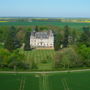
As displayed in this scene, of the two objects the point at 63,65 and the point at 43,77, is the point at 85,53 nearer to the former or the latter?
the point at 63,65

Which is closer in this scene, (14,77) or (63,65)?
(14,77)

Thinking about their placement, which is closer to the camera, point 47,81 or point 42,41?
point 47,81

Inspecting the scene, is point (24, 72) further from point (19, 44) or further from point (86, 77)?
point (19, 44)

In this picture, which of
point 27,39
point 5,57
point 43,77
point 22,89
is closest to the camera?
point 22,89

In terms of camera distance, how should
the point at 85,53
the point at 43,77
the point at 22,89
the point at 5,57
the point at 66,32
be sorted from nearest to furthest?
the point at 22,89 → the point at 43,77 → the point at 5,57 → the point at 85,53 → the point at 66,32

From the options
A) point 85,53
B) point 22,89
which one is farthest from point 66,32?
point 22,89

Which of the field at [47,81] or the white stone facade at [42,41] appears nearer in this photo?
the field at [47,81]

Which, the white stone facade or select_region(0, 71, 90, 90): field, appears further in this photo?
the white stone facade

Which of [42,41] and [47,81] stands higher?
[42,41]
